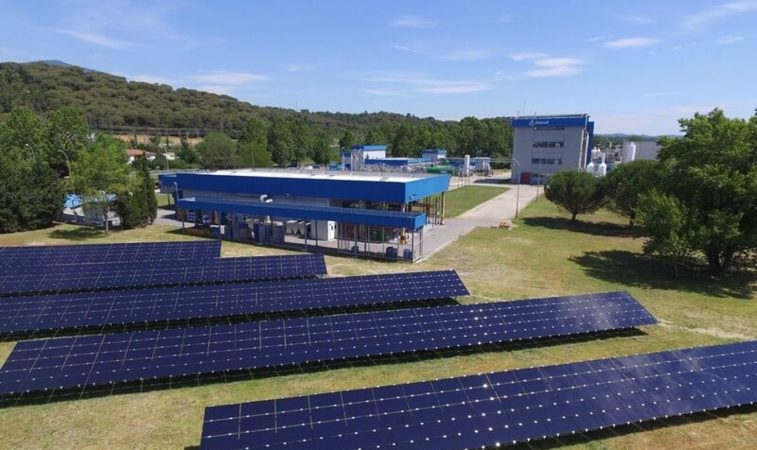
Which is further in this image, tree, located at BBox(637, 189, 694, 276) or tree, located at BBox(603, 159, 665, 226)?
tree, located at BBox(603, 159, 665, 226)

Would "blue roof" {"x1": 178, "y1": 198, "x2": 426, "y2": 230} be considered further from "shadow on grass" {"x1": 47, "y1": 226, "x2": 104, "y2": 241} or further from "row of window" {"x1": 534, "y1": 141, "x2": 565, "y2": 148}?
"row of window" {"x1": 534, "y1": 141, "x2": 565, "y2": 148}

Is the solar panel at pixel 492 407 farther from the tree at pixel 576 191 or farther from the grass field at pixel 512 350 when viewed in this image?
the tree at pixel 576 191

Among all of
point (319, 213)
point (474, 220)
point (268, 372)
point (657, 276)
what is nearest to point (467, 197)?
point (474, 220)

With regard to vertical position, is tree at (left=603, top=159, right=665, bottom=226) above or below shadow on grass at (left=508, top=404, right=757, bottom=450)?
above

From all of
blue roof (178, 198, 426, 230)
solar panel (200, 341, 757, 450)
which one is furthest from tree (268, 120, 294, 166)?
solar panel (200, 341, 757, 450)

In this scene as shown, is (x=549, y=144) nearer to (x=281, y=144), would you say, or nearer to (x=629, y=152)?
(x=629, y=152)

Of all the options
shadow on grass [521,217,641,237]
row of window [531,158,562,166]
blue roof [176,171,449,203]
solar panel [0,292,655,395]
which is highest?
row of window [531,158,562,166]
